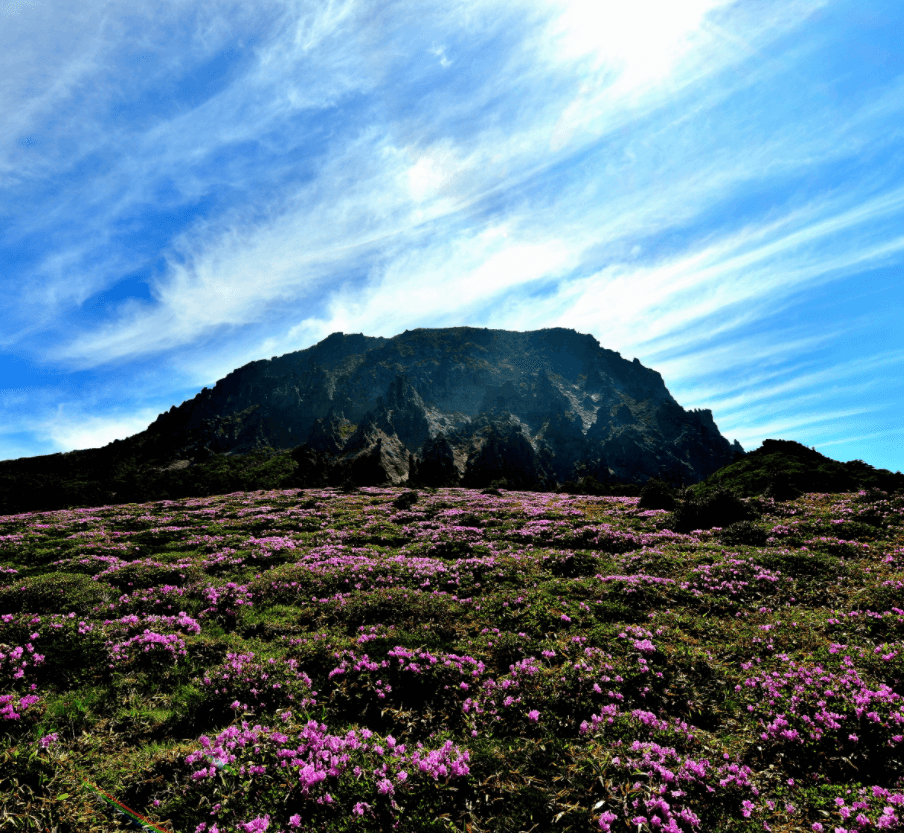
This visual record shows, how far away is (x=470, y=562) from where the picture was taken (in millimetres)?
15852

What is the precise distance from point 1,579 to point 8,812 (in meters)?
17.3

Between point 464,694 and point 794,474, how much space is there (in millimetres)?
36026

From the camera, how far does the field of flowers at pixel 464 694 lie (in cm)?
506

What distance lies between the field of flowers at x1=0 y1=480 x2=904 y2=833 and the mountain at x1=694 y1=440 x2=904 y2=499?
14918mm

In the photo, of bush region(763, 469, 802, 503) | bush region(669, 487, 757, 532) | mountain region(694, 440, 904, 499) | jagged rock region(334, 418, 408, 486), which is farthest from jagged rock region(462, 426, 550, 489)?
bush region(669, 487, 757, 532)

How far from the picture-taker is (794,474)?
105 ft

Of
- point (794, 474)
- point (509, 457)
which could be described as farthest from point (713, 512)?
point (509, 457)

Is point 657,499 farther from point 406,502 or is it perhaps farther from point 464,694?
point 464,694

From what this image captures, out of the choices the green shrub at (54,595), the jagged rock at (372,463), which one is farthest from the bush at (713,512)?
the jagged rock at (372,463)

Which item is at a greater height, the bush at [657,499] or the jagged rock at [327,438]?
the jagged rock at [327,438]

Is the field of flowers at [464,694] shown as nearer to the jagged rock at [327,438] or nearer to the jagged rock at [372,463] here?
the jagged rock at [372,463]

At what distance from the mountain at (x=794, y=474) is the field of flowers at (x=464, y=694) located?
48.9 ft

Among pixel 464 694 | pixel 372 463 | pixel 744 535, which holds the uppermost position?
pixel 372 463

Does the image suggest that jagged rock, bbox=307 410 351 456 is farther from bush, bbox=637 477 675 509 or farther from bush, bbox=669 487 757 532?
bush, bbox=669 487 757 532
